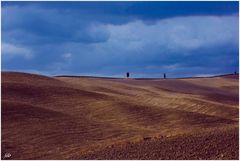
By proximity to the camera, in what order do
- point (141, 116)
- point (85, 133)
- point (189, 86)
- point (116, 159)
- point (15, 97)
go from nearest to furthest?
point (116, 159)
point (85, 133)
point (141, 116)
point (15, 97)
point (189, 86)

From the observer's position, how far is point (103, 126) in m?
22.4

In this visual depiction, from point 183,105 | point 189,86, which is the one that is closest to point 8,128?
point 183,105

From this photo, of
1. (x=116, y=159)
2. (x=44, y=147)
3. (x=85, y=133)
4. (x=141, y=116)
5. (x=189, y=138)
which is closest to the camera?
(x=116, y=159)

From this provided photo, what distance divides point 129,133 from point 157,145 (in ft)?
23.2

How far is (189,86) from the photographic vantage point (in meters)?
54.8

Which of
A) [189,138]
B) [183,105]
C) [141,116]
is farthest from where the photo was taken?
[183,105]

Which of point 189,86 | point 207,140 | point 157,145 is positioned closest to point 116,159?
point 157,145

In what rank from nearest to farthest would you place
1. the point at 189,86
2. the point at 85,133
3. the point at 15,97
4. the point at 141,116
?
the point at 85,133
the point at 141,116
the point at 15,97
the point at 189,86

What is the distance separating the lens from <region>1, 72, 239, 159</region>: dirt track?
13.6 m

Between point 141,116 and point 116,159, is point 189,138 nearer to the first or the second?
point 116,159

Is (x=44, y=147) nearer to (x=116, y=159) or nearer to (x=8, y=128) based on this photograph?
(x=8, y=128)

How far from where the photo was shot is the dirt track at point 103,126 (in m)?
13.6

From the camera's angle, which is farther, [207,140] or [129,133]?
[129,133]

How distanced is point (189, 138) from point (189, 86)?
4098cm
